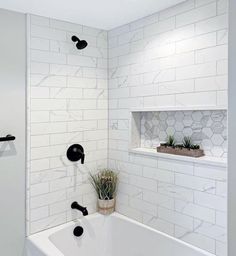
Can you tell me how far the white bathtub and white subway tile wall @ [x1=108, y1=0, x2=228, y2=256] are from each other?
0.08m

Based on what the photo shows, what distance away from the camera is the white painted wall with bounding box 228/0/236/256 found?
0.56 meters

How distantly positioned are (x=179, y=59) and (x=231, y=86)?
140 cm

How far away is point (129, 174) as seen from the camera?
2.32 metres

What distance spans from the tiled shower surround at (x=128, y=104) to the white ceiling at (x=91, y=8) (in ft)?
0.25

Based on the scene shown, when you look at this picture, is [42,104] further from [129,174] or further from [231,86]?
[231,86]

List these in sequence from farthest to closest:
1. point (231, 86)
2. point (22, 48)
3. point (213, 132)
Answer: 1. point (22, 48)
2. point (213, 132)
3. point (231, 86)

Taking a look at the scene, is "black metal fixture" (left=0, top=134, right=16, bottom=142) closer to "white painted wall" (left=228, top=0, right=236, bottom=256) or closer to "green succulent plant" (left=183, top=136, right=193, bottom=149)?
"green succulent plant" (left=183, top=136, right=193, bottom=149)

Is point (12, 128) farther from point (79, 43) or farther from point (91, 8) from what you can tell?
point (91, 8)

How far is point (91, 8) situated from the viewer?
196 cm

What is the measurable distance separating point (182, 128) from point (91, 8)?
117 cm

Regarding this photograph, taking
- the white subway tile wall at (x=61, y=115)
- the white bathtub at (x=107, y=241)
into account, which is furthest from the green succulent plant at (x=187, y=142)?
the white subway tile wall at (x=61, y=115)

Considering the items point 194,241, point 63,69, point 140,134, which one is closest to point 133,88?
point 140,134

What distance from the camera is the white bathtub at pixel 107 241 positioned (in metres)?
1.92

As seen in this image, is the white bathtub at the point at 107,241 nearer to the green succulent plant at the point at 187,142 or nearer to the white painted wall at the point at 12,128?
the white painted wall at the point at 12,128
